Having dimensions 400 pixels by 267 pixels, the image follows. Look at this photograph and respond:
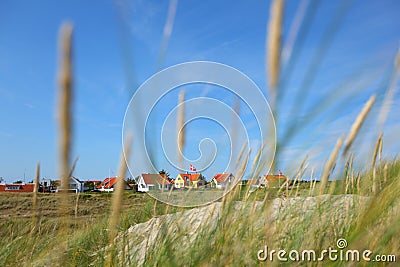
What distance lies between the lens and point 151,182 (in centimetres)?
144

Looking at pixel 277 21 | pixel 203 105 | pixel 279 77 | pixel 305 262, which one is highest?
pixel 203 105

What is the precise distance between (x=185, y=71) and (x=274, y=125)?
97 centimetres

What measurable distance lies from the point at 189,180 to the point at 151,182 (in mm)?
830

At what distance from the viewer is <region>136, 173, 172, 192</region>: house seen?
1.35 m

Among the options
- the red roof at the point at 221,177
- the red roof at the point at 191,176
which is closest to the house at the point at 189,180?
the red roof at the point at 191,176

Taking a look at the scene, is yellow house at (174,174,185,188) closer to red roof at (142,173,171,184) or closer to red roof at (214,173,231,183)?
red roof at (142,173,171,184)

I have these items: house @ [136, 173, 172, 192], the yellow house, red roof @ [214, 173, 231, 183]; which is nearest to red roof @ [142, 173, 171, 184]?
house @ [136, 173, 172, 192]

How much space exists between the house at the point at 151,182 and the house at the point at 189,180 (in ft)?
0.21

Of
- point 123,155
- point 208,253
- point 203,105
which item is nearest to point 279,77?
point 123,155

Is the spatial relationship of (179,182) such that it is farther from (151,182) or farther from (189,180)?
(151,182)

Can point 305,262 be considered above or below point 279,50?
below

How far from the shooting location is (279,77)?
856mm

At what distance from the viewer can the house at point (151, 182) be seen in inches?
53.0

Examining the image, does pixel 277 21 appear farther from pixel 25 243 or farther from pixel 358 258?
pixel 25 243
